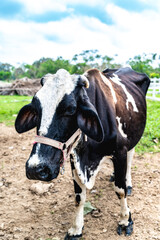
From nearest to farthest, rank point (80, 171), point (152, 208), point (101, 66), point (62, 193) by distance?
point (80, 171) → point (152, 208) → point (62, 193) → point (101, 66)

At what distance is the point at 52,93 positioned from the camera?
72.5 inches

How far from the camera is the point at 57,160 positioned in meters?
1.82

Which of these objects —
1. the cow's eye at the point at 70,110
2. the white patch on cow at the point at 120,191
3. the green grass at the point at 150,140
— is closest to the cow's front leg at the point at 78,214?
the white patch on cow at the point at 120,191

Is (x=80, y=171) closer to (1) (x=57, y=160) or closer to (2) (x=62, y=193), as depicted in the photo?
(1) (x=57, y=160)

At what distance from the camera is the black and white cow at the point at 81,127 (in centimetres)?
177

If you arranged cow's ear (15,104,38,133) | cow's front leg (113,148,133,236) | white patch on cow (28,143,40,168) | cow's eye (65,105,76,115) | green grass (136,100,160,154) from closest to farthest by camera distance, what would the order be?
1. white patch on cow (28,143,40,168)
2. cow's eye (65,105,76,115)
3. cow's ear (15,104,38,133)
4. cow's front leg (113,148,133,236)
5. green grass (136,100,160,154)

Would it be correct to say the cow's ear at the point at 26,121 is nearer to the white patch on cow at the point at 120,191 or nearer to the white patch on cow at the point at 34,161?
the white patch on cow at the point at 34,161

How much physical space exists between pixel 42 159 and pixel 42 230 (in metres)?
1.28

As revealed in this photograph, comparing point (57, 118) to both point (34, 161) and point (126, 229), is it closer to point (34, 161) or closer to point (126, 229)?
point (34, 161)

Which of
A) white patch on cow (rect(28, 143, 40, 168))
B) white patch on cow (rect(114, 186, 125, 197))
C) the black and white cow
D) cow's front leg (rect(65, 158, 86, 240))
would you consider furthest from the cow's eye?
white patch on cow (rect(114, 186, 125, 197))

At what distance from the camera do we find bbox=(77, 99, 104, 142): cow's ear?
6.08 feet

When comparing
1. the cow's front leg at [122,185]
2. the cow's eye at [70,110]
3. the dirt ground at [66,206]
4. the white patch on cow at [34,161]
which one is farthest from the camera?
the dirt ground at [66,206]

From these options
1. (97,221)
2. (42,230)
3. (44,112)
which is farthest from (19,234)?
(44,112)

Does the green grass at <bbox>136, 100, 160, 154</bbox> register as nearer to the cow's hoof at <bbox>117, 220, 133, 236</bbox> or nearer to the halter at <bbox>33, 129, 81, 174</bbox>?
the cow's hoof at <bbox>117, 220, 133, 236</bbox>
